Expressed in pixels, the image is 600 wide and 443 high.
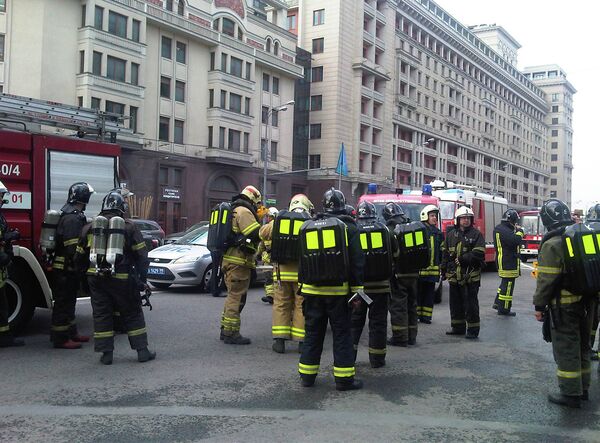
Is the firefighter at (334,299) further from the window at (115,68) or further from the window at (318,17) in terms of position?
the window at (318,17)

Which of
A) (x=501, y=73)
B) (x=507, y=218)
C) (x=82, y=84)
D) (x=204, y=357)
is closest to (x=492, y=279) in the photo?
(x=507, y=218)

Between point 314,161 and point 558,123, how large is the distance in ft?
289

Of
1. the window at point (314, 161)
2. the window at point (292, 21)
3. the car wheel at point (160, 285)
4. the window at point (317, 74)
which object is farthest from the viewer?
the window at point (292, 21)

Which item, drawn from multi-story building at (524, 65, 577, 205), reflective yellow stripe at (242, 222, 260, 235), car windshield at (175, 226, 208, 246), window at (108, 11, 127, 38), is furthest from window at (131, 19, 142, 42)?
multi-story building at (524, 65, 577, 205)

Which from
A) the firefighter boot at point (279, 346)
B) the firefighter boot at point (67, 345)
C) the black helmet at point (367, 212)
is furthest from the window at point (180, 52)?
the black helmet at point (367, 212)

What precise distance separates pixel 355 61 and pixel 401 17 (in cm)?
1323

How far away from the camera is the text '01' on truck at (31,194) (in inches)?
282

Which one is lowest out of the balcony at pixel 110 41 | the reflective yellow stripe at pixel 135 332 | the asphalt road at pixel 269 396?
the asphalt road at pixel 269 396

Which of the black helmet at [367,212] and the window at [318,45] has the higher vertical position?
the window at [318,45]

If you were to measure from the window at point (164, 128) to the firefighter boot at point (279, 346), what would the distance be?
33459mm

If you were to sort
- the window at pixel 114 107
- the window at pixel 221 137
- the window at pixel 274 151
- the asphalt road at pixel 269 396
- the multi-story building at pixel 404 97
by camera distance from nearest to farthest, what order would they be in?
1. the asphalt road at pixel 269 396
2. the window at pixel 114 107
3. the window at pixel 221 137
4. the window at pixel 274 151
5. the multi-story building at pixel 404 97

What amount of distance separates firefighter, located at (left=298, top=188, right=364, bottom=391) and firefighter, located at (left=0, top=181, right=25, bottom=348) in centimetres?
332

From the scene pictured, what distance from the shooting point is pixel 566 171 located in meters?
130

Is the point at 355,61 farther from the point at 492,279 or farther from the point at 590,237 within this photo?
the point at 590,237
